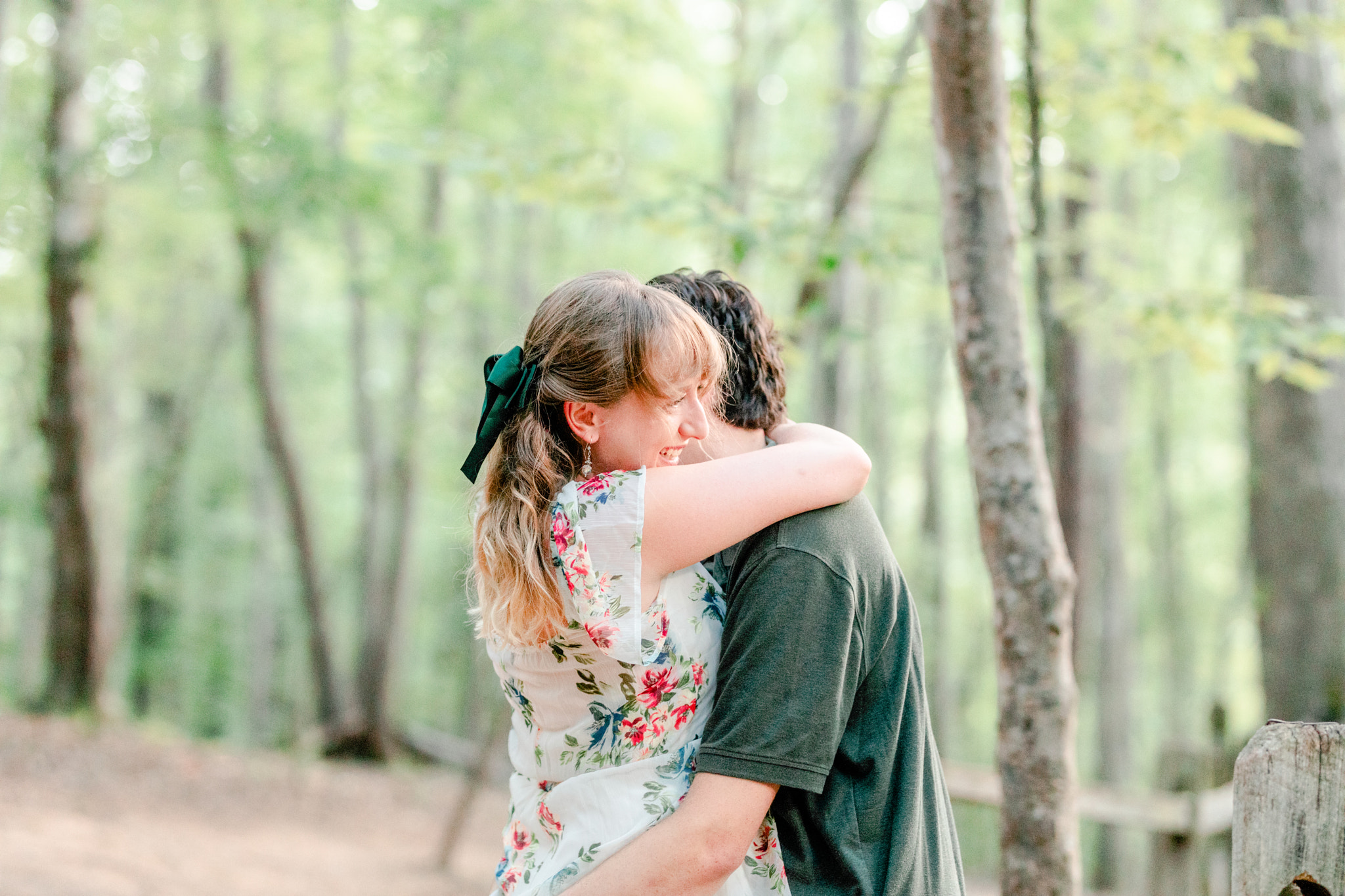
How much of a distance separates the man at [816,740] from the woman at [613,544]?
59 mm

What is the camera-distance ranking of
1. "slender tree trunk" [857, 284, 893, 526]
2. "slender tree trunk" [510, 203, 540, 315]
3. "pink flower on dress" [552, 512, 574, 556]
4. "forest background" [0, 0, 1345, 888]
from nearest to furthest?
"pink flower on dress" [552, 512, 574, 556] → "forest background" [0, 0, 1345, 888] → "slender tree trunk" [510, 203, 540, 315] → "slender tree trunk" [857, 284, 893, 526]

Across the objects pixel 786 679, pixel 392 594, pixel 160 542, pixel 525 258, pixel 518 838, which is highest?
pixel 525 258

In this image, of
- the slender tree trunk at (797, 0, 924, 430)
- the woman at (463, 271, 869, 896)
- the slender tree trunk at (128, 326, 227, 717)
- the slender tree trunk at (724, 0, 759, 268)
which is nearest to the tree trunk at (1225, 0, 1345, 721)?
the slender tree trunk at (797, 0, 924, 430)

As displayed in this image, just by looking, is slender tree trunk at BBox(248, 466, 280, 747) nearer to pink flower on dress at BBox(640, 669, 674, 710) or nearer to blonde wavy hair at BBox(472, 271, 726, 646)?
blonde wavy hair at BBox(472, 271, 726, 646)

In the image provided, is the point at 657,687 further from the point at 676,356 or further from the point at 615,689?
the point at 676,356

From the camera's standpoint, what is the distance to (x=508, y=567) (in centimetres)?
159

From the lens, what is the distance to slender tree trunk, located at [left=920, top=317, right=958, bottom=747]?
52.4 ft

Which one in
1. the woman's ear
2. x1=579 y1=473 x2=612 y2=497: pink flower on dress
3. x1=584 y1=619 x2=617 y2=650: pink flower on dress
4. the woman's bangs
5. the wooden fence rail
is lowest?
the wooden fence rail

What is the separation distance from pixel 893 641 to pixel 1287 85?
580cm

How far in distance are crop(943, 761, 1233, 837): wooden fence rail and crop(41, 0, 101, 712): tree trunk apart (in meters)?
8.57

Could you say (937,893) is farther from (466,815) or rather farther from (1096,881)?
(1096,881)

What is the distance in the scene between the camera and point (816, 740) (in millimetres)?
1463

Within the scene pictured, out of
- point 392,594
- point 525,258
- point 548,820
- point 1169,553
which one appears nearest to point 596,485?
point 548,820

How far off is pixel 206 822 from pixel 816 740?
9.09 meters
